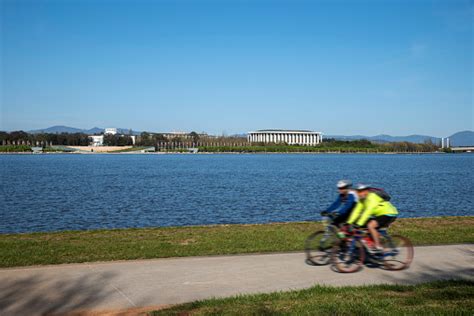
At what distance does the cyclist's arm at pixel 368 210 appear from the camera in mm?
12367

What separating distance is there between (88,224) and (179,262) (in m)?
17.6

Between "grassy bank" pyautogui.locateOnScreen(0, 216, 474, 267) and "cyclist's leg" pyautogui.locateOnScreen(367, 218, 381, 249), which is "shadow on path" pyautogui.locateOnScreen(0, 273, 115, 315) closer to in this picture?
"grassy bank" pyautogui.locateOnScreen(0, 216, 474, 267)

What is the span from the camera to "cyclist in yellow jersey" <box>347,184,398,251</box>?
40.7 ft

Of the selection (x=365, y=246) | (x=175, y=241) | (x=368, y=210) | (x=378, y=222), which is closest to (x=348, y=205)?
(x=368, y=210)

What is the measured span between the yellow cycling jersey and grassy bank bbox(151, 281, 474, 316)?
218 centimetres

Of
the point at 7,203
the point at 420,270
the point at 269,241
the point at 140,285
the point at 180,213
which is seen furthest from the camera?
the point at 7,203

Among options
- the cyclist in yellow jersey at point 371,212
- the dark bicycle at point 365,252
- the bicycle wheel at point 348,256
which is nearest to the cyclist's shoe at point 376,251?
the dark bicycle at point 365,252

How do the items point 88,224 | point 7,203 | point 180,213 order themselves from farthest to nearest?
point 7,203 → point 180,213 → point 88,224

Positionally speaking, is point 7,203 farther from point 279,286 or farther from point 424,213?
point 279,286

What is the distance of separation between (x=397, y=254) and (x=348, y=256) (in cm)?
122

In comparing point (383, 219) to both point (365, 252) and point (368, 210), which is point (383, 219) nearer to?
point (368, 210)

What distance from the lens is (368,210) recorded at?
40.5 ft

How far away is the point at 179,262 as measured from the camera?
1323 centimetres

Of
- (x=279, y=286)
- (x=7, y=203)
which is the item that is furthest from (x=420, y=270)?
(x=7, y=203)
